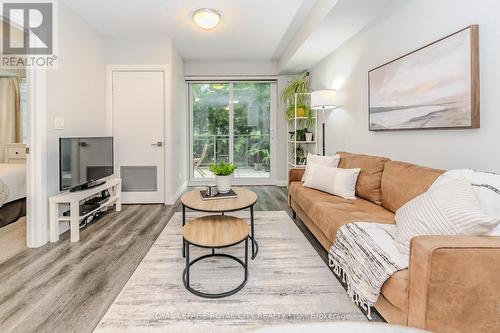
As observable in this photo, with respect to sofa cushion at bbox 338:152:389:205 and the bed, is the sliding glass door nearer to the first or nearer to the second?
the bed

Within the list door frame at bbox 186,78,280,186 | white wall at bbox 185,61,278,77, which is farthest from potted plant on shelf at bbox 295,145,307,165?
white wall at bbox 185,61,278,77

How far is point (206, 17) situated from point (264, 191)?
3.14 m

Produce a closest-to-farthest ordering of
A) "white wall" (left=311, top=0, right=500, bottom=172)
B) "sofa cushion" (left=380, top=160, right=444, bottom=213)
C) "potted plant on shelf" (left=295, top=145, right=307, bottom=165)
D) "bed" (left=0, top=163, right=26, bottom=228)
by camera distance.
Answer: "white wall" (left=311, top=0, right=500, bottom=172), "sofa cushion" (left=380, top=160, right=444, bottom=213), "bed" (left=0, top=163, right=26, bottom=228), "potted plant on shelf" (left=295, top=145, right=307, bottom=165)

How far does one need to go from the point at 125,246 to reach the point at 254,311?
1561 mm

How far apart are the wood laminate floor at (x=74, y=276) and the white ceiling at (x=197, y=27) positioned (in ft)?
8.35

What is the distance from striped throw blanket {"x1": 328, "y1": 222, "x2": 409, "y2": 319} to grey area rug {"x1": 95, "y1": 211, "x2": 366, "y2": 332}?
0.61ft

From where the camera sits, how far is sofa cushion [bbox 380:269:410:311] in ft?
4.00

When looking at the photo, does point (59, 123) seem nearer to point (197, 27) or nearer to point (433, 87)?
point (197, 27)

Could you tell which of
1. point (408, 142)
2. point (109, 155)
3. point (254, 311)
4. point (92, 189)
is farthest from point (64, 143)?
point (408, 142)

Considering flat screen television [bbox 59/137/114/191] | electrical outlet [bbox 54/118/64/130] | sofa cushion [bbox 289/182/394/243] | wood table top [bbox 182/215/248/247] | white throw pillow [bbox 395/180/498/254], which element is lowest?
wood table top [bbox 182/215/248/247]

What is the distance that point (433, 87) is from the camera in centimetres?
215

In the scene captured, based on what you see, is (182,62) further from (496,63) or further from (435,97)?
(496,63)

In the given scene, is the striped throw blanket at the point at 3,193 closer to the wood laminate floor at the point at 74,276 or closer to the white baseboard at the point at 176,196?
the wood laminate floor at the point at 74,276

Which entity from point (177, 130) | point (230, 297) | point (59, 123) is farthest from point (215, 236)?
point (177, 130)
